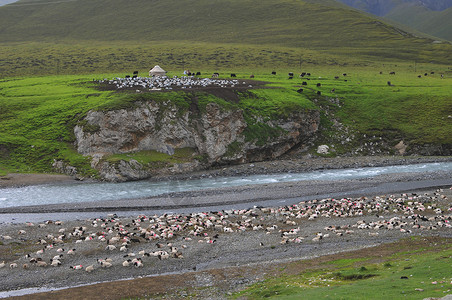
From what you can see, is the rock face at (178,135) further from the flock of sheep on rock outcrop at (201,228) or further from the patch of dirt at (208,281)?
the patch of dirt at (208,281)

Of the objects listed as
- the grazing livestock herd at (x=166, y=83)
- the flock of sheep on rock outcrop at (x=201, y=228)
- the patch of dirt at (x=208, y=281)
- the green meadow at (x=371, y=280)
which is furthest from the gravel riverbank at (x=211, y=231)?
the grazing livestock herd at (x=166, y=83)

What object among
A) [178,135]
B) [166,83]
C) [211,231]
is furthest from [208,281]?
[166,83]

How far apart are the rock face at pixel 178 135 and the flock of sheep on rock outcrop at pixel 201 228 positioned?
2097cm

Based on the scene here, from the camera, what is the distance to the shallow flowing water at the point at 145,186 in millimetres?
50906

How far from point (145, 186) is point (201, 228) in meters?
20.1

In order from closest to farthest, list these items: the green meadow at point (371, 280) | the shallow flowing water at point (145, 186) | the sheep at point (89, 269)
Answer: the green meadow at point (371, 280)
the sheep at point (89, 269)
the shallow flowing water at point (145, 186)

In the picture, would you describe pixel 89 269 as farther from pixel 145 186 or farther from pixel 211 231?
pixel 145 186

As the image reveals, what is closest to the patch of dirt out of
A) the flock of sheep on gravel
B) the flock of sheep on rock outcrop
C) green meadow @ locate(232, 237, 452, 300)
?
green meadow @ locate(232, 237, 452, 300)

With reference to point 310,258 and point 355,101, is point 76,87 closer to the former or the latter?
point 355,101

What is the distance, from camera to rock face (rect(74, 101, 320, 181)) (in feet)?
208

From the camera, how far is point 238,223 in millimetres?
39906

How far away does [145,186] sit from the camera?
56.4 metres

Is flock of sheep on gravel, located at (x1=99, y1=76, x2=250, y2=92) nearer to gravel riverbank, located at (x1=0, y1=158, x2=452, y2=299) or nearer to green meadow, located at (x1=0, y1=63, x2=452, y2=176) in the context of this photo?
green meadow, located at (x1=0, y1=63, x2=452, y2=176)

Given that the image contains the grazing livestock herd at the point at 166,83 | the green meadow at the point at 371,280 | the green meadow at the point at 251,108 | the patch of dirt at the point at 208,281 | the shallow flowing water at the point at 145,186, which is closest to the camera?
the green meadow at the point at 371,280
